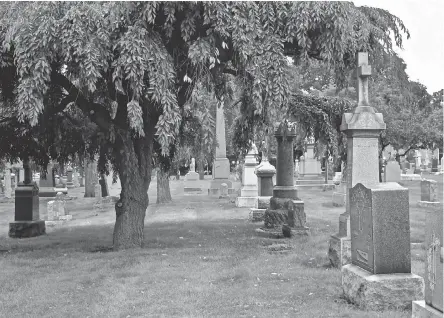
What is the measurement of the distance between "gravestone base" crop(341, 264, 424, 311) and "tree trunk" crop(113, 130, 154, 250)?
222 inches

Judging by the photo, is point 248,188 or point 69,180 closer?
point 248,188

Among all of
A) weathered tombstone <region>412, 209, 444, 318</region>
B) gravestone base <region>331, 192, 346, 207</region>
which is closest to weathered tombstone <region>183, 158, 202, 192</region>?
gravestone base <region>331, 192, 346, 207</region>

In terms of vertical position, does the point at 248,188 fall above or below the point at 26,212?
above

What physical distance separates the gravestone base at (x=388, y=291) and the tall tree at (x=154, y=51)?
12.7 ft

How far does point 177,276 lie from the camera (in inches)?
303

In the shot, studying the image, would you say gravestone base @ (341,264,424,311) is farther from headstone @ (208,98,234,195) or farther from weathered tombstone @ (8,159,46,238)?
headstone @ (208,98,234,195)

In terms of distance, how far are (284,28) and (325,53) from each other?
857 mm

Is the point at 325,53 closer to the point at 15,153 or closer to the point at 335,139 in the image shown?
the point at 335,139

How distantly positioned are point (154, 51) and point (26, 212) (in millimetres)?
7460

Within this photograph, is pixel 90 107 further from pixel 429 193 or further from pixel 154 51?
pixel 429 193

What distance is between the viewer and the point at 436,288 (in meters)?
3.96

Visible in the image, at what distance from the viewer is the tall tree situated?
818 cm

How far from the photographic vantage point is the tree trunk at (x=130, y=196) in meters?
10.1

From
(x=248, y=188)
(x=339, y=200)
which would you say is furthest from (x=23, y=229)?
(x=339, y=200)
